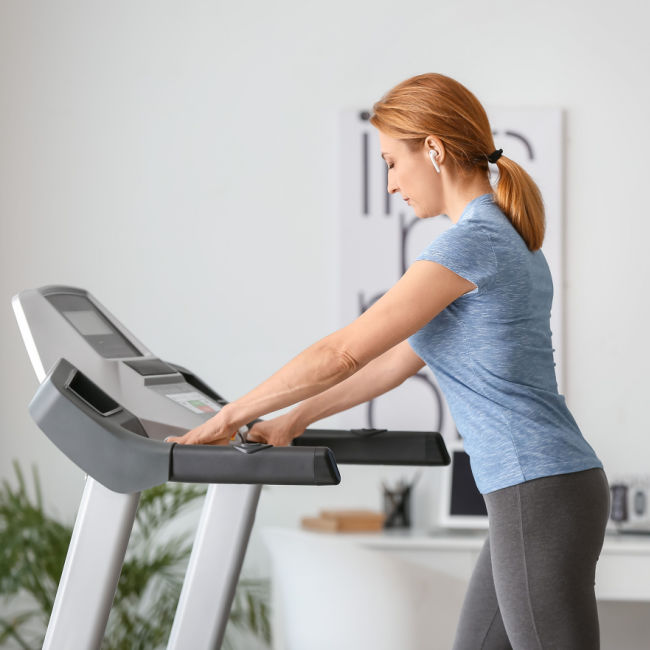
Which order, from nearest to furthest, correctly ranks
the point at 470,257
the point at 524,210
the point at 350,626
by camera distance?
the point at 470,257 < the point at 524,210 < the point at 350,626

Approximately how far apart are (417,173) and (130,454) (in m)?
0.60

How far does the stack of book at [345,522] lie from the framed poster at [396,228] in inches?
11.4

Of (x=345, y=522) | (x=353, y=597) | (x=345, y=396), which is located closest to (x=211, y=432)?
(x=345, y=396)

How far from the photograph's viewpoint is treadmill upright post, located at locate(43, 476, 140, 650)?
1275 millimetres

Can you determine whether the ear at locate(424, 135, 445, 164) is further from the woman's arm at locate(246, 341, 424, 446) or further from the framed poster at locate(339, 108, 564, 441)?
the framed poster at locate(339, 108, 564, 441)

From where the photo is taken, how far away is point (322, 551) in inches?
85.3

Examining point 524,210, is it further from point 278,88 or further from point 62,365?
point 278,88

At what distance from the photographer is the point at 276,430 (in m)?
1.70

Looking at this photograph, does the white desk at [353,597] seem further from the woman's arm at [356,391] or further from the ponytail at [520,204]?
the ponytail at [520,204]

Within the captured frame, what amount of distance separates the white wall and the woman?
159cm

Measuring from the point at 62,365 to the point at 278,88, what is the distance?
1.89 metres

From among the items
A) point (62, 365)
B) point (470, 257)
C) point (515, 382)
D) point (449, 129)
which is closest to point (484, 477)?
point (515, 382)

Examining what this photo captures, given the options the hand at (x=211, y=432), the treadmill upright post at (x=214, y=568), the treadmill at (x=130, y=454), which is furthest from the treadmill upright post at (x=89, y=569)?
the treadmill upright post at (x=214, y=568)

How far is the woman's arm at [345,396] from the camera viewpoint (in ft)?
5.54
